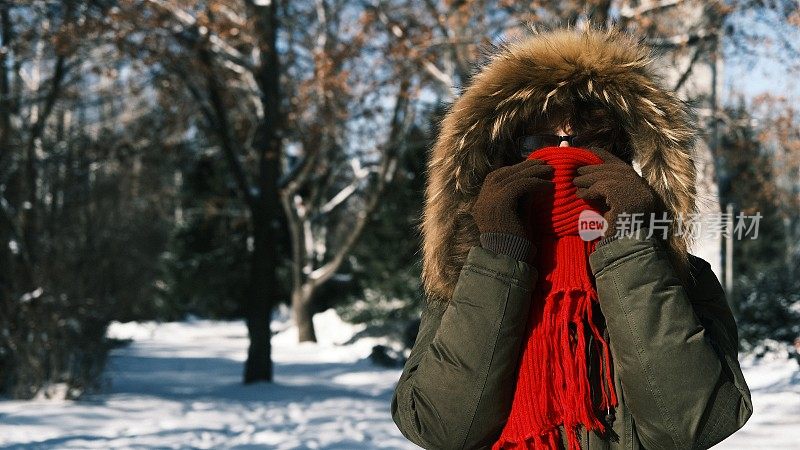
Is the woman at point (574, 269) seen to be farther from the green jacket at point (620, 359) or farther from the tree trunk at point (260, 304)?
the tree trunk at point (260, 304)

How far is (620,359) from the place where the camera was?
6.22ft

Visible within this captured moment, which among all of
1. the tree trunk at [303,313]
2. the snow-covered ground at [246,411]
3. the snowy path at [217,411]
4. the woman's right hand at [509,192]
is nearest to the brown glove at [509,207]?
the woman's right hand at [509,192]

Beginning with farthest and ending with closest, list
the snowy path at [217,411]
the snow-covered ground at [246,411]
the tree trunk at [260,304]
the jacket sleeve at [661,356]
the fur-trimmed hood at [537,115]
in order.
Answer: the tree trunk at [260,304], the snowy path at [217,411], the snow-covered ground at [246,411], the fur-trimmed hood at [537,115], the jacket sleeve at [661,356]

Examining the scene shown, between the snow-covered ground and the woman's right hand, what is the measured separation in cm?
501

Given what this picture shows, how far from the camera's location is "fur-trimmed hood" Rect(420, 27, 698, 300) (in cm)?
211

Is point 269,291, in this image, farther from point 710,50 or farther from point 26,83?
point 26,83

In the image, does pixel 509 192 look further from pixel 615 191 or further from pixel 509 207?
pixel 615 191

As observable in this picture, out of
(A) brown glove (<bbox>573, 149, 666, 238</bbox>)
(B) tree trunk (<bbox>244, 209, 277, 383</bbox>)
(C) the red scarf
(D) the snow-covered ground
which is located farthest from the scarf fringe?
(B) tree trunk (<bbox>244, 209, 277, 383</bbox>)

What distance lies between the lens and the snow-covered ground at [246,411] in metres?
7.31

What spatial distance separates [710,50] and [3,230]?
9.37 m

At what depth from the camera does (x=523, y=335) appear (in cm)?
199

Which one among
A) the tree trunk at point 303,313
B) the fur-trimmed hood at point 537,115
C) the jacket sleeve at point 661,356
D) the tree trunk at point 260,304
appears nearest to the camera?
the jacket sleeve at point 661,356

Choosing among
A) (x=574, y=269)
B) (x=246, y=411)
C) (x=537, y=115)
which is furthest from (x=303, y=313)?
(x=574, y=269)

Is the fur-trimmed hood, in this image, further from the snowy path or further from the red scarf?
the snowy path
